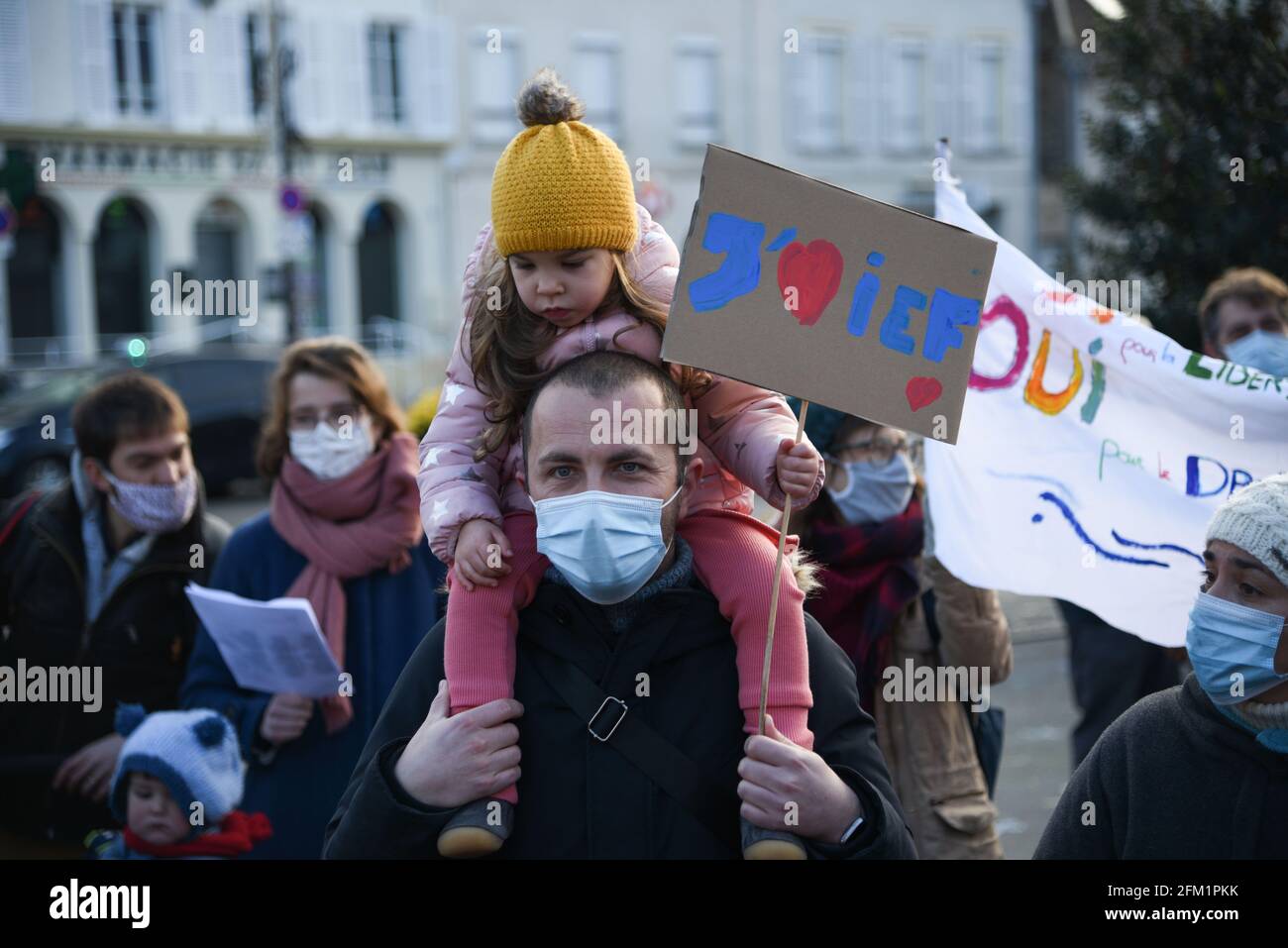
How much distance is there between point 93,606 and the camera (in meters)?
4.57

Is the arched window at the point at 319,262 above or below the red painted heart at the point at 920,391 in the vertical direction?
below

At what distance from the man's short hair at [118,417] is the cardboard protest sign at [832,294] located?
257 cm

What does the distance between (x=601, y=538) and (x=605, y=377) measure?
10.8 inches

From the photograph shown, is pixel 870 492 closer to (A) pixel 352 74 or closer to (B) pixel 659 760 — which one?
(B) pixel 659 760

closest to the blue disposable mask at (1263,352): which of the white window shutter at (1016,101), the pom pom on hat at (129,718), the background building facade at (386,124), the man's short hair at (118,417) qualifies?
the man's short hair at (118,417)

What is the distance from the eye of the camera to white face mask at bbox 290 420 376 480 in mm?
4617

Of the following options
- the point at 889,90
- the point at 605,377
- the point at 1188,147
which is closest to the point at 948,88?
the point at 889,90

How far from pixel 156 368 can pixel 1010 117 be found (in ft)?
81.6

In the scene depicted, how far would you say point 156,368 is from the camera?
62.0 ft

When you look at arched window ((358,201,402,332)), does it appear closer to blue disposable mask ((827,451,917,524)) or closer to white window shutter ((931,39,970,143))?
white window shutter ((931,39,970,143))

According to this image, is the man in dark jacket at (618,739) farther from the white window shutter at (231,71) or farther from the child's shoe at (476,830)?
the white window shutter at (231,71)

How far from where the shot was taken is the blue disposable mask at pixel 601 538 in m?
2.48

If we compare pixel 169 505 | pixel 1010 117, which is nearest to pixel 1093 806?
pixel 169 505
